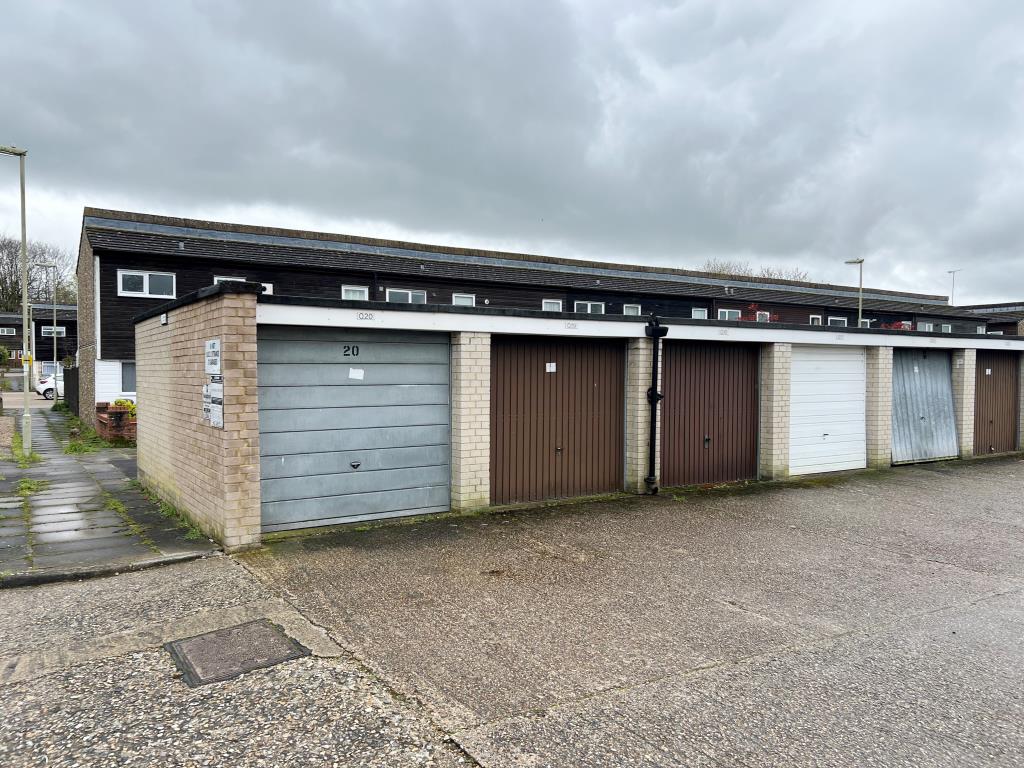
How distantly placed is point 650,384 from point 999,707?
6585 millimetres

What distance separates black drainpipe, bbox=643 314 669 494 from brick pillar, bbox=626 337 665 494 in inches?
1.8

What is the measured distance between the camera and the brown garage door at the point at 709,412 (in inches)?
414

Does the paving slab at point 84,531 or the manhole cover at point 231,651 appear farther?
the paving slab at point 84,531

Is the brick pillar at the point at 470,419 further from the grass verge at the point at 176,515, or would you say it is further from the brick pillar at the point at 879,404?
the brick pillar at the point at 879,404

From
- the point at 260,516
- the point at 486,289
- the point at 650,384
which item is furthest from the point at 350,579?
the point at 486,289

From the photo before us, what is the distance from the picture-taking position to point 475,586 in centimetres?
583

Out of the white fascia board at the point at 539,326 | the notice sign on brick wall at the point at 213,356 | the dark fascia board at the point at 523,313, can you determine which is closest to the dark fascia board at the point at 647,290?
the dark fascia board at the point at 523,313

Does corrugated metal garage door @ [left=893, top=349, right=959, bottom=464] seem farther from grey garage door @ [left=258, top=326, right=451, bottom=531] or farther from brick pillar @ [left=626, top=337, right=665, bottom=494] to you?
grey garage door @ [left=258, top=326, right=451, bottom=531]

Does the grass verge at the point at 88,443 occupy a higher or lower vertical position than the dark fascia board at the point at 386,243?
lower

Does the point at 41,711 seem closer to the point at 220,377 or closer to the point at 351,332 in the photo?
the point at 220,377

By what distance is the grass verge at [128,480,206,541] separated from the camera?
7289 millimetres

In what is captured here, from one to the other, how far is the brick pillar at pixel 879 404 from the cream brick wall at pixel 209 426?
36.7 feet

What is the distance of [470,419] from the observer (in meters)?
8.49

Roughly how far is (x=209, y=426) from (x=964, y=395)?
14.7m
